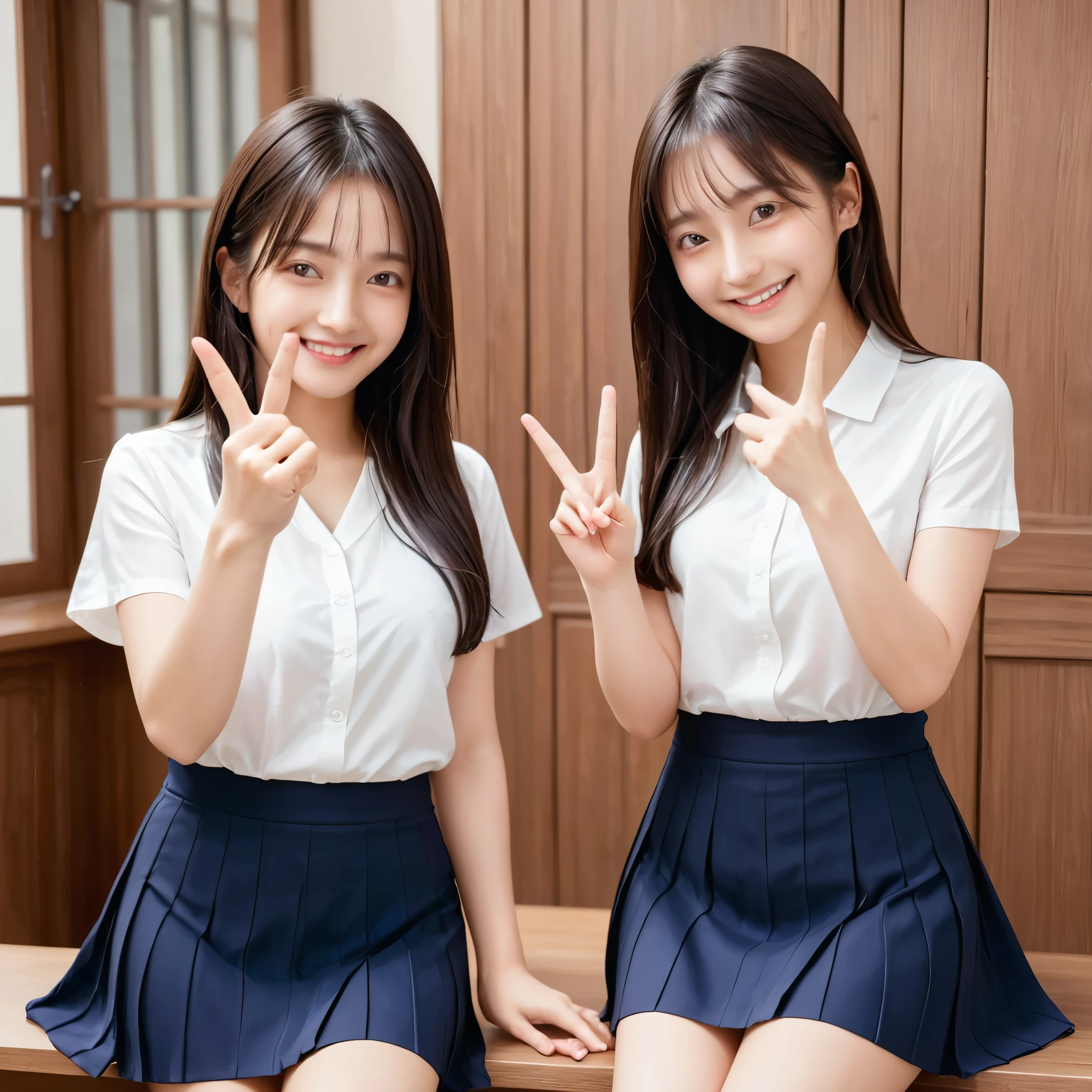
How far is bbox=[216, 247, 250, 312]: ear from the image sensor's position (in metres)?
1.50

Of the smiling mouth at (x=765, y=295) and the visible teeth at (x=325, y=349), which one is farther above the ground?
the smiling mouth at (x=765, y=295)

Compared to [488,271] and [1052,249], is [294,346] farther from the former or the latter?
[1052,249]

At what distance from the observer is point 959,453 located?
4.71ft

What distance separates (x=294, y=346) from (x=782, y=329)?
0.60 meters

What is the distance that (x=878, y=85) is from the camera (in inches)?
94.3

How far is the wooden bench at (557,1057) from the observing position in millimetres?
1421

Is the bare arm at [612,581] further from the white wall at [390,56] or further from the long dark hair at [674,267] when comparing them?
the white wall at [390,56]

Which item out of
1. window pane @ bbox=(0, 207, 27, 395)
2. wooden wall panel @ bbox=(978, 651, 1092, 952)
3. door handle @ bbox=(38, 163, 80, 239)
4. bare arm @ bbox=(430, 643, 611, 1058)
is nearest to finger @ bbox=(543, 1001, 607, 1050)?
bare arm @ bbox=(430, 643, 611, 1058)

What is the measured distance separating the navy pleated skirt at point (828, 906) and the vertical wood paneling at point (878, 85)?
132 cm

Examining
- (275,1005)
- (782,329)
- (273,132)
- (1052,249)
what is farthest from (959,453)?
(1052,249)

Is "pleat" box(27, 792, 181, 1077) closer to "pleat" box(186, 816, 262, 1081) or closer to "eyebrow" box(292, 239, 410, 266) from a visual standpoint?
"pleat" box(186, 816, 262, 1081)

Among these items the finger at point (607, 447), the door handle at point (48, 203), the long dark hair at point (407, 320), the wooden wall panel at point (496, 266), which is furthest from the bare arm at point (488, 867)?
the door handle at point (48, 203)

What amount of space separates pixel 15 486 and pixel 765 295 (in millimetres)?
1952

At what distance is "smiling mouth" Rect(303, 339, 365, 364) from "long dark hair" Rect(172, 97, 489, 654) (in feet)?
0.36
